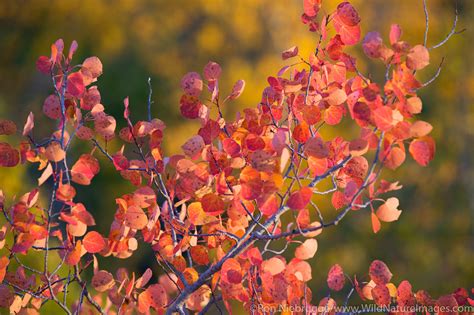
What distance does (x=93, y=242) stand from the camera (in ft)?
5.30

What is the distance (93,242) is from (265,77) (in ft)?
30.6

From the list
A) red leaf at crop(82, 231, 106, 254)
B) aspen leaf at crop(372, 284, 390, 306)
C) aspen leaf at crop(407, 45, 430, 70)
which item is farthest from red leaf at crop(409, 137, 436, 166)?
red leaf at crop(82, 231, 106, 254)

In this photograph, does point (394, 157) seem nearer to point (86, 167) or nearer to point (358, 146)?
point (358, 146)

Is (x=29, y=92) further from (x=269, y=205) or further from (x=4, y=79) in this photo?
(x=269, y=205)

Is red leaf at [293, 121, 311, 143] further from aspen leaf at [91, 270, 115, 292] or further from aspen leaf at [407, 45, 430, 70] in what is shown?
aspen leaf at [91, 270, 115, 292]

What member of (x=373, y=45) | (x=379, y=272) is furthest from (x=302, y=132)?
(x=379, y=272)

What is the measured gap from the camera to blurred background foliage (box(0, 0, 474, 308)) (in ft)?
31.7

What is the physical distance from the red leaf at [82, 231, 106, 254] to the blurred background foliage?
7112 millimetres

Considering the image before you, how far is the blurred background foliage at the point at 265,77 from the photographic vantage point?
31.7 feet

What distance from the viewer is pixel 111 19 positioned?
14023 millimetres

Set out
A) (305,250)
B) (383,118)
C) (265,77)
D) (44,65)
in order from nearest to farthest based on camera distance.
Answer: (383,118), (44,65), (305,250), (265,77)

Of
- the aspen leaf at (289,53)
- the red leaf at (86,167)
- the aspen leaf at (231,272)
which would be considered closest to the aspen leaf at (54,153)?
the red leaf at (86,167)

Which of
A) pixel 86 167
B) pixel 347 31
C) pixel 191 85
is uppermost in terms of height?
pixel 347 31

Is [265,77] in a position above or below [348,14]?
below
